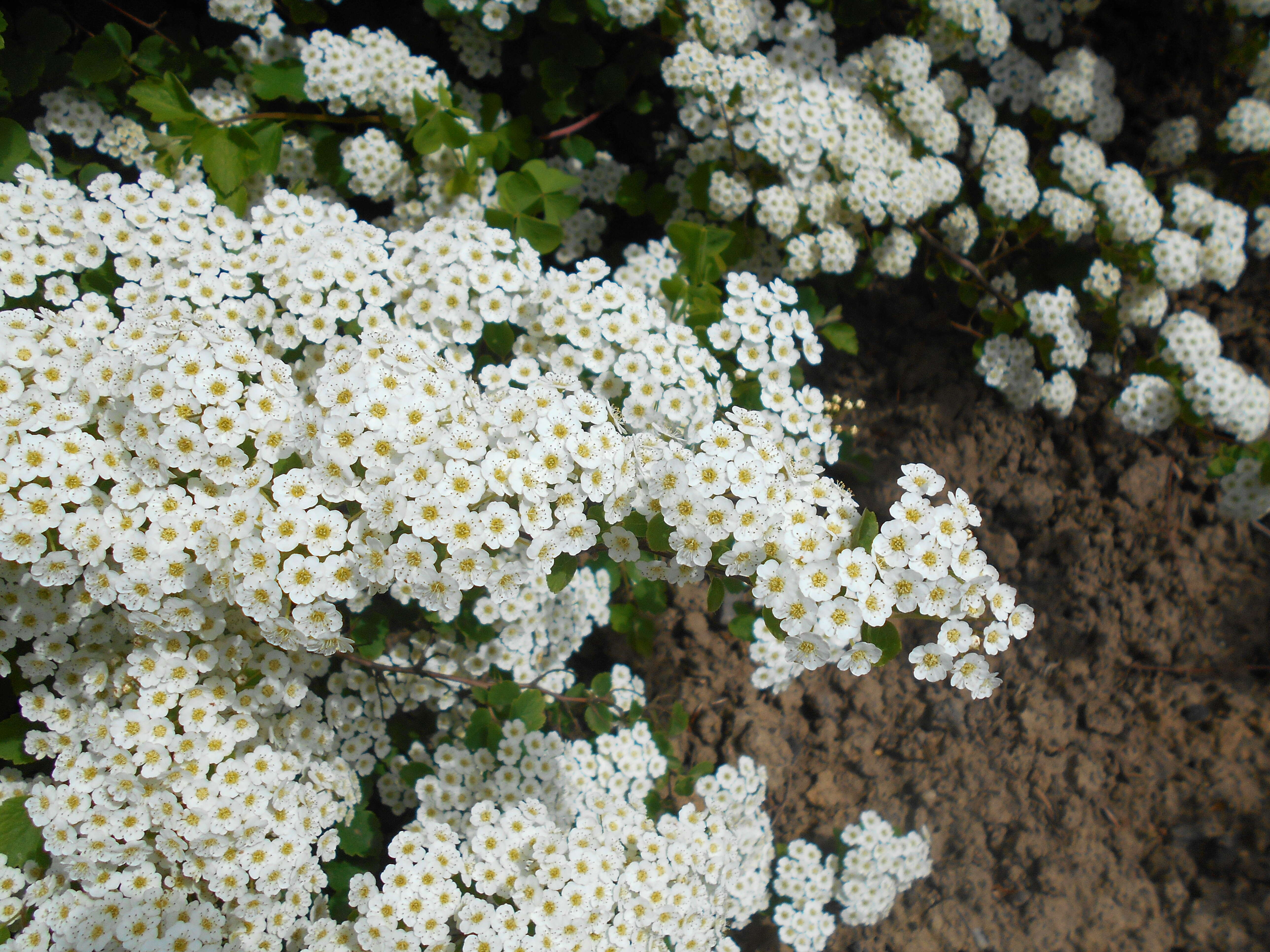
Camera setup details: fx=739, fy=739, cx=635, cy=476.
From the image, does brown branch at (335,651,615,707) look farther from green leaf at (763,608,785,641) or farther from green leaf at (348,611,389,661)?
green leaf at (763,608,785,641)

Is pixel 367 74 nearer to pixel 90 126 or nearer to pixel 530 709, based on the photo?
pixel 90 126

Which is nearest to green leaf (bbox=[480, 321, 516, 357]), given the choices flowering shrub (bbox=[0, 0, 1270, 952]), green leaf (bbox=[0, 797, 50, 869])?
flowering shrub (bbox=[0, 0, 1270, 952])

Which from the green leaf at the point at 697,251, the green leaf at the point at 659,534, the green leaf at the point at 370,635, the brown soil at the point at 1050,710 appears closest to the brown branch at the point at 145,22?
the green leaf at the point at 697,251

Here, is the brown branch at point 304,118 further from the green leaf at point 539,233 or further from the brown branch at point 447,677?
the brown branch at point 447,677


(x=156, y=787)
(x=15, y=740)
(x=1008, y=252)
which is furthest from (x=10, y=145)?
(x=1008, y=252)

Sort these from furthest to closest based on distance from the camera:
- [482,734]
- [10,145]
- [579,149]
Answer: [579,149] < [482,734] < [10,145]

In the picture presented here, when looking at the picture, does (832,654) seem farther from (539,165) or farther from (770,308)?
(539,165)

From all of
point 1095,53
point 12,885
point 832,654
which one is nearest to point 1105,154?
point 1095,53
